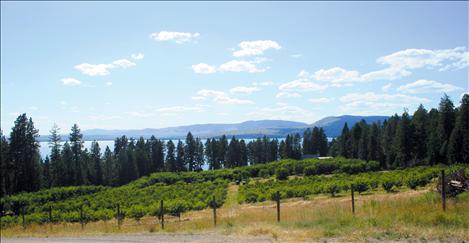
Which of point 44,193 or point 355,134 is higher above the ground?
point 355,134

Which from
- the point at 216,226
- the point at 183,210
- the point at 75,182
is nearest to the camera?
the point at 216,226

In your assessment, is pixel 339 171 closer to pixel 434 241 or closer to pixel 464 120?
pixel 464 120

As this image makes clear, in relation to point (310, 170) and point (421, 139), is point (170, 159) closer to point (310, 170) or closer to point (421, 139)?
point (310, 170)

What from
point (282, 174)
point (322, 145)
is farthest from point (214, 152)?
point (282, 174)

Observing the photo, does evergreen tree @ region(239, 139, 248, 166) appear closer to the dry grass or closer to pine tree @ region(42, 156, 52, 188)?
pine tree @ region(42, 156, 52, 188)

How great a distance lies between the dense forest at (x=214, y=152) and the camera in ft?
252

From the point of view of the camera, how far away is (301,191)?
41.1m

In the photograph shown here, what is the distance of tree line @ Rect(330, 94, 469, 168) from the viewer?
228ft

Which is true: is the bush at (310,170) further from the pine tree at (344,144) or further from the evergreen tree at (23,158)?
the evergreen tree at (23,158)

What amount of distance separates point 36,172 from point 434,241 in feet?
271

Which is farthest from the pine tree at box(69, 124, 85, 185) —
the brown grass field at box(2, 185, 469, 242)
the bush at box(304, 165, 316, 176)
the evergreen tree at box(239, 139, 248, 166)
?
the brown grass field at box(2, 185, 469, 242)

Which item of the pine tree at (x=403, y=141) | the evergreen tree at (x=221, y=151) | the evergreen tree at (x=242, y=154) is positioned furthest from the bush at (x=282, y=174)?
the evergreen tree at (x=221, y=151)

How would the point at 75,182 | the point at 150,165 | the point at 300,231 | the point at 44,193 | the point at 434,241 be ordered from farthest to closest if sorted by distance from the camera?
the point at 150,165 < the point at 75,182 < the point at 44,193 < the point at 300,231 < the point at 434,241

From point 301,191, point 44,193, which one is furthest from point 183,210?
point 44,193
